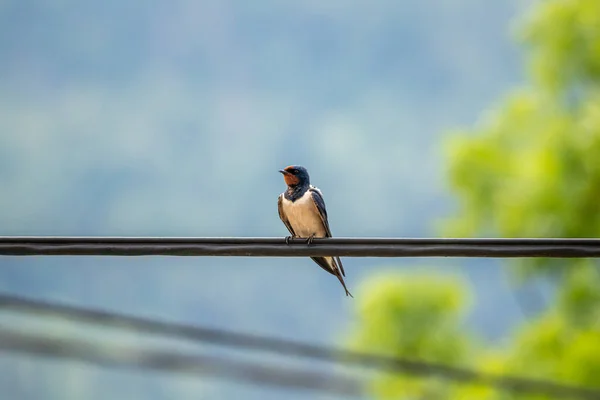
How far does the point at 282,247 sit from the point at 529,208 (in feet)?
30.3

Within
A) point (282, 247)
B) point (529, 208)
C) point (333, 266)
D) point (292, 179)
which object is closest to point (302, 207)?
point (292, 179)

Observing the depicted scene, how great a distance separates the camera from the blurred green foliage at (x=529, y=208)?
12.0m

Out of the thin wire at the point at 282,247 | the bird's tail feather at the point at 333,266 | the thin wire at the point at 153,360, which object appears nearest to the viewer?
the thin wire at the point at 282,247

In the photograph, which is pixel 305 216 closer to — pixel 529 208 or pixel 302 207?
pixel 302 207

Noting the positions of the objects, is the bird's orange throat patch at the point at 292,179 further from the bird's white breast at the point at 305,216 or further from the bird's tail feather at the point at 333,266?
the bird's tail feather at the point at 333,266

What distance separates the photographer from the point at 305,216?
576cm

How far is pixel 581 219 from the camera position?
12250mm

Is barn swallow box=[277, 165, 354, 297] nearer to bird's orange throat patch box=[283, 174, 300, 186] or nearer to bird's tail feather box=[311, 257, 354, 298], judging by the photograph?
bird's orange throat patch box=[283, 174, 300, 186]

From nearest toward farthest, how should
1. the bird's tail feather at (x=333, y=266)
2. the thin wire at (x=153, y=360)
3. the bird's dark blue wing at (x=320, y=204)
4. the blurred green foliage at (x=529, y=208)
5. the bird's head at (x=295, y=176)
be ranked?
the thin wire at (x=153, y=360) → the bird's tail feather at (x=333, y=266) → the bird's dark blue wing at (x=320, y=204) → the bird's head at (x=295, y=176) → the blurred green foliage at (x=529, y=208)

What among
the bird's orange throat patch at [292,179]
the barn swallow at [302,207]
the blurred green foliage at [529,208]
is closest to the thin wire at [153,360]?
the barn swallow at [302,207]

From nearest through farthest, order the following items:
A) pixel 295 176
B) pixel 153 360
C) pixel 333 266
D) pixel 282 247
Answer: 1. pixel 282 247
2. pixel 153 360
3. pixel 333 266
4. pixel 295 176

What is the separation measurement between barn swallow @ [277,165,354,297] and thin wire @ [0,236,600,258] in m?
2.05

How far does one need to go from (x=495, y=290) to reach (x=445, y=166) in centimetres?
2894

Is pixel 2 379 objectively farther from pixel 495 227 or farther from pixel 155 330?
pixel 155 330
